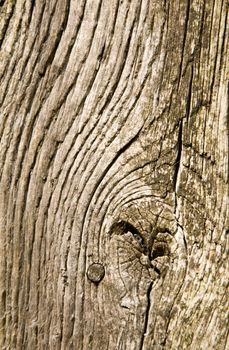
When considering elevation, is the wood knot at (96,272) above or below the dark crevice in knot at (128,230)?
below

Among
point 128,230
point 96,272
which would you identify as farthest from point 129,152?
point 96,272

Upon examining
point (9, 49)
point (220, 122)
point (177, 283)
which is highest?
point (9, 49)

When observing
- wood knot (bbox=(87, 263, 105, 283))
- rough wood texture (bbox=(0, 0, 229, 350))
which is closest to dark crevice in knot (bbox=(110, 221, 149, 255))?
rough wood texture (bbox=(0, 0, 229, 350))

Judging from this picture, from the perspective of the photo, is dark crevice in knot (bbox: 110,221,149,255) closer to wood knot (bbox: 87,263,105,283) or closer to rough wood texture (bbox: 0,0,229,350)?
rough wood texture (bbox: 0,0,229,350)

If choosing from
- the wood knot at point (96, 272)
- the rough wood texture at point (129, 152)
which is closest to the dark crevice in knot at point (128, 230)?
the rough wood texture at point (129, 152)

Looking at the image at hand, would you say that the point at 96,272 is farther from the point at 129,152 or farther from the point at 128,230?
the point at 129,152

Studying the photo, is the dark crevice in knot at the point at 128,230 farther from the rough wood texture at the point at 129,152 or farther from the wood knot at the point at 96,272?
the wood knot at the point at 96,272

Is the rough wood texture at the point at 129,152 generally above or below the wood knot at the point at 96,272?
above

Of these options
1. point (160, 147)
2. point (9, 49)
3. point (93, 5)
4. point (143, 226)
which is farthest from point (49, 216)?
point (93, 5)

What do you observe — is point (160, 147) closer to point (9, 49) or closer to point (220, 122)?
point (220, 122)
